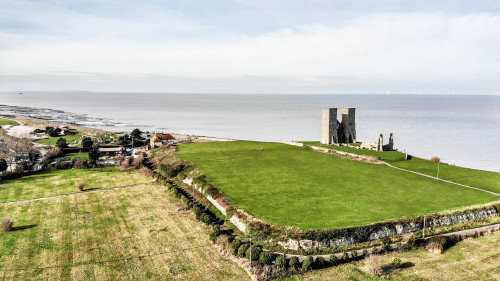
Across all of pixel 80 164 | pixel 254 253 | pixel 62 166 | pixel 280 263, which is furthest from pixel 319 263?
pixel 62 166

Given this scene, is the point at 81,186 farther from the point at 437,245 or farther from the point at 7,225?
the point at 437,245

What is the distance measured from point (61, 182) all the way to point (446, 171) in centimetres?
5656

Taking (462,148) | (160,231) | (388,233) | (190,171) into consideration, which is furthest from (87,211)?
(462,148)

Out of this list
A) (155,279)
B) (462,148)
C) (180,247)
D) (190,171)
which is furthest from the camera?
(462,148)

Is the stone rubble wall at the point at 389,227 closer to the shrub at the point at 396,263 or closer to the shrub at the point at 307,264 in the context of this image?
the shrub at the point at 307,264

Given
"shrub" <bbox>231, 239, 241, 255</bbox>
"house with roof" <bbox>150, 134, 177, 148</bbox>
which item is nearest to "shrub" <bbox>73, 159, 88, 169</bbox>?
"house with roof" <bbox>150, 134, 177, 148</bbox>

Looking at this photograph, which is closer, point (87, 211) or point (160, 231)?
point (160, 231)

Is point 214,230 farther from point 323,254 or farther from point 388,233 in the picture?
point 388,233

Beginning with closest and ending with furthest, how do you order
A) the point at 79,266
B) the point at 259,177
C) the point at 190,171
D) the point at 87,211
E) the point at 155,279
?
1. the point at 155,279
2. the point at 79,266
3. the point at 87,211
4. the point at 259,177
5. the point at 190,171

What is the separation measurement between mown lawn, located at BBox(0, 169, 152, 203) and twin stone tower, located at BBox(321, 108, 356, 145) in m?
36.2

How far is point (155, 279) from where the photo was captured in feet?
82.2

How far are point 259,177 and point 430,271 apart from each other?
24.1 m

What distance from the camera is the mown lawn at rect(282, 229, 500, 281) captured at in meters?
25.0

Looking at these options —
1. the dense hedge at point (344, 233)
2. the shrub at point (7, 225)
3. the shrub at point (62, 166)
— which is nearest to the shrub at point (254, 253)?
the dense hedge at point (344, 233)
